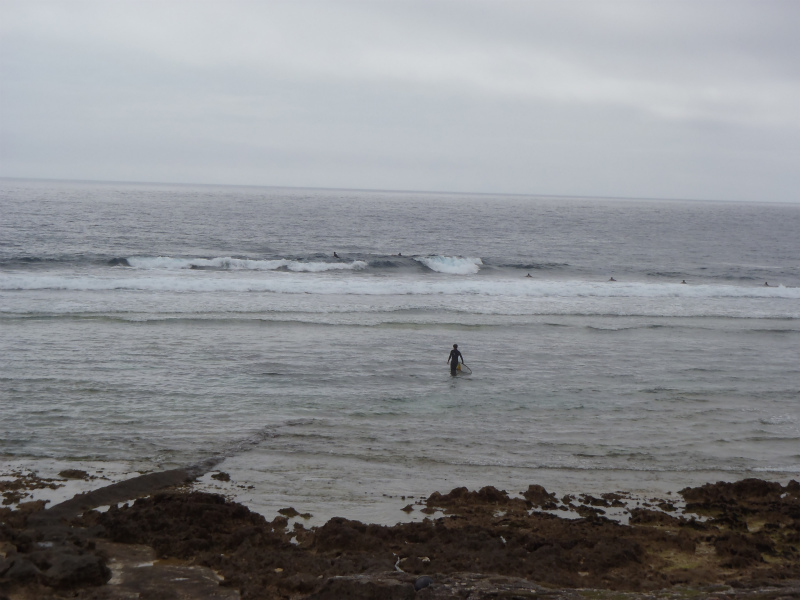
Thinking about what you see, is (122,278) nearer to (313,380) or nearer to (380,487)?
(313,380)

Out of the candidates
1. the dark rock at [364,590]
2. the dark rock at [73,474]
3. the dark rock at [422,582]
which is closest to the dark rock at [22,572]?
the dark rock at [364,590]

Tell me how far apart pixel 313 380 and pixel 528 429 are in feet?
21.2

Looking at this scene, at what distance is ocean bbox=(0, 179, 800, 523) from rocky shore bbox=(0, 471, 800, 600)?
1.06m

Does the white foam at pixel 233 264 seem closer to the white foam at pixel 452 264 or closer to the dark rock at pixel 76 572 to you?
the white foam at pixel 452 264

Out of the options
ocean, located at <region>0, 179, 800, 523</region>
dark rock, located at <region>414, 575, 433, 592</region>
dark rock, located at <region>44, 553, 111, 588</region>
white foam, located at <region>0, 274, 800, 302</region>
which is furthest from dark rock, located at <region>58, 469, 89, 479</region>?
white foam, located at <region>0, 274, 800, 302</region>

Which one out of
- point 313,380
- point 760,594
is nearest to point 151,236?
point 313,380

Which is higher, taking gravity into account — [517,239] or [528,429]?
[517,239]

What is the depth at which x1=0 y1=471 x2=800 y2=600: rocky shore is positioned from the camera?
8023 mm

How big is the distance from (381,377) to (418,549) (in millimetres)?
10251

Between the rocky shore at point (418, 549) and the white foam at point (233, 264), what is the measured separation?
103ft

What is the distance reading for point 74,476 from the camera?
1191 cm

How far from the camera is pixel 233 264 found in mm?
42812

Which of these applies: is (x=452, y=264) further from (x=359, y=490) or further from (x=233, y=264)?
(x=359, y=490)

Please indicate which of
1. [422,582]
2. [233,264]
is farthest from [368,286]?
[422,582]
